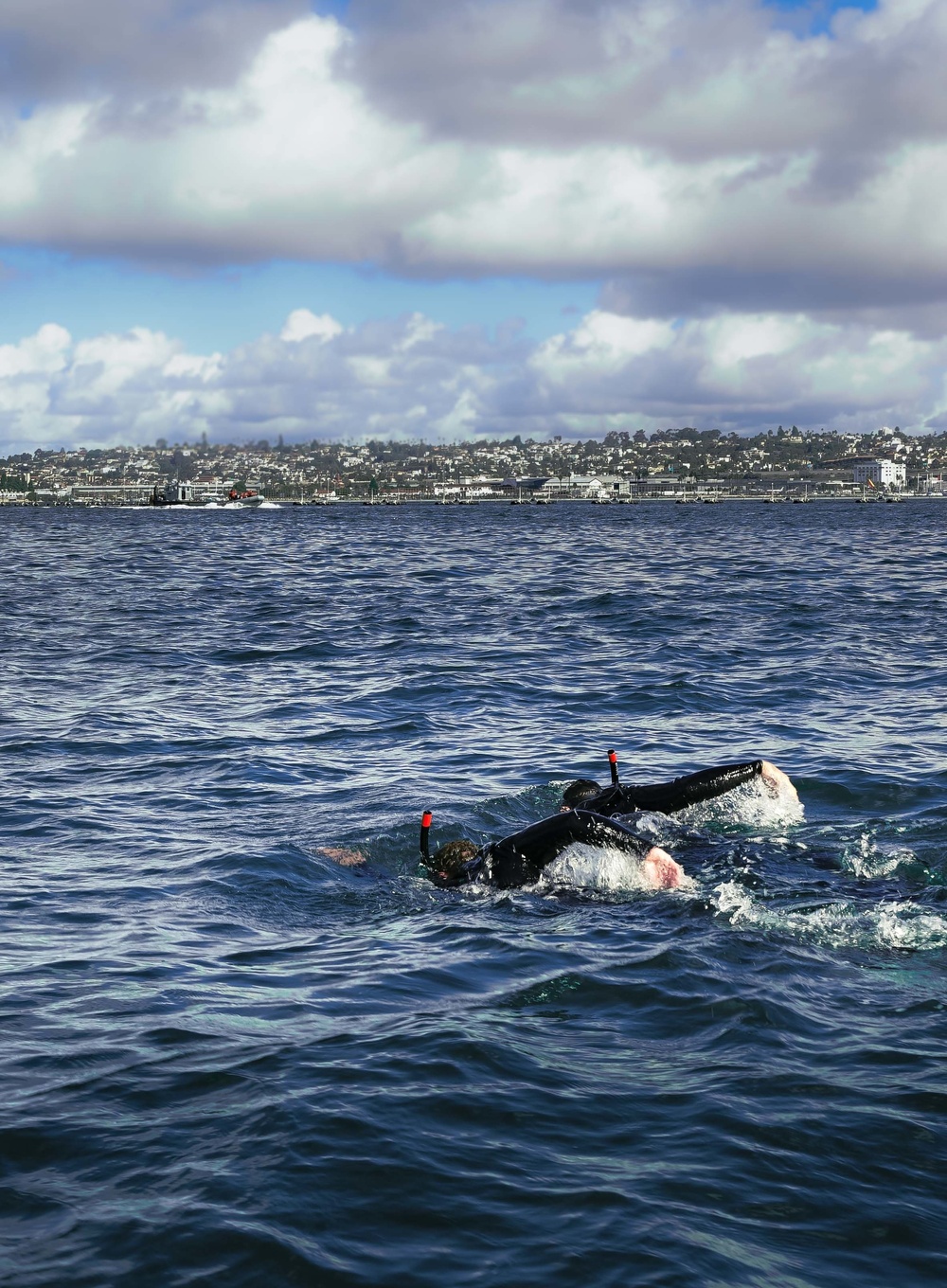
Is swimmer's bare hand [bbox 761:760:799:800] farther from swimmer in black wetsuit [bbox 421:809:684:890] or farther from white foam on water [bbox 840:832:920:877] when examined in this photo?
swimmer in black wetsuit [bbox 421:809:684:890]

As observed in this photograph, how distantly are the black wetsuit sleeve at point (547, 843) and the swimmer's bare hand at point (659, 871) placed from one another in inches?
3.3

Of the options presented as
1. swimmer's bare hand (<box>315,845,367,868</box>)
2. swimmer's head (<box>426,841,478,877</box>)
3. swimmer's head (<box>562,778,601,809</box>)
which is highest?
swimmer's head (<box>562,778,601,809</box>)

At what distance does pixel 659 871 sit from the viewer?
1187 centimetres

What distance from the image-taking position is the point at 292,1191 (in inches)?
266

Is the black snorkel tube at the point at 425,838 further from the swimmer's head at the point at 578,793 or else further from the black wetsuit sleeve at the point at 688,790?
the black wetsuit sleeve at the point at 688,790

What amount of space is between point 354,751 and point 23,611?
2472 cm

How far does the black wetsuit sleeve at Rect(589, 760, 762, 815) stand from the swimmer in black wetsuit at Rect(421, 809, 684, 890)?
2.04 metres

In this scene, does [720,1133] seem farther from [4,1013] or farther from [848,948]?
[4,1013]

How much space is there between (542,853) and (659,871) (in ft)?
3.87

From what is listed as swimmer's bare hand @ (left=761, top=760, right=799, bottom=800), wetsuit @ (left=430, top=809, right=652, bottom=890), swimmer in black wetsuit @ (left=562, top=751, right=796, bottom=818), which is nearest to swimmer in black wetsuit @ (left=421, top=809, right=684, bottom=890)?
wetsuit @ (left=430, top=809, right=652, bottom=890)

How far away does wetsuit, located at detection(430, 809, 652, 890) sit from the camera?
474 inches

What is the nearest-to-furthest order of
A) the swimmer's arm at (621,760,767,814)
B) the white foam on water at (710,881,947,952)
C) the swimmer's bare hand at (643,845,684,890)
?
the white foam on water at (710,881,947,952) → the swimmer's bare hand at (643,845,684,890) → the swimmer's arm at (621,760,767,814)

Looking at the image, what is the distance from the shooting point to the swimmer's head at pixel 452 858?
12.9 metres

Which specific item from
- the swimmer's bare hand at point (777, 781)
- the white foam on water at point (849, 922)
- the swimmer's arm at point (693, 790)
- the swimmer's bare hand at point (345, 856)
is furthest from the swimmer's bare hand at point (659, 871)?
the swimmer's bare hand at point (345, 856)
